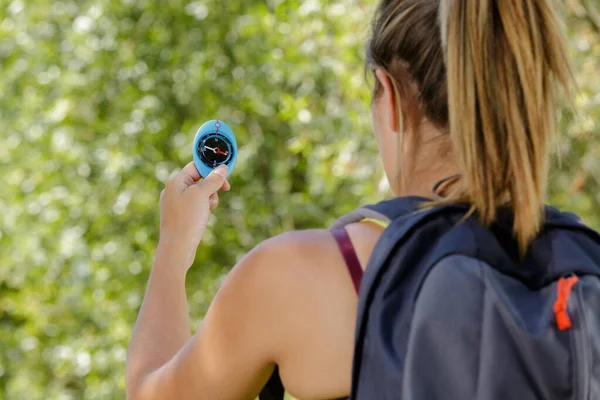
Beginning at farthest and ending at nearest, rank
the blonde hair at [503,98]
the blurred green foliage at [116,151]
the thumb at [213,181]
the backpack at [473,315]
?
the blurred green foliage at [116,151] → the thumb at [213,181] → the blonde hair at [503,98] → the backpack at [473,315]

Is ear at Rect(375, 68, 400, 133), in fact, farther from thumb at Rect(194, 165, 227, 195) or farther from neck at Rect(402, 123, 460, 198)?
thumb at Rect(194, 165, 227, 195)

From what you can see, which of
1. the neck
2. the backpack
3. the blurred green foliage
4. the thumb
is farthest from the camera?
the blurred green foliage

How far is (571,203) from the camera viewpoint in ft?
13.6

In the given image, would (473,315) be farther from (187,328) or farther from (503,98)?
(187,328)

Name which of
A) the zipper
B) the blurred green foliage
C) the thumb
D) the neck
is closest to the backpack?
the zipper

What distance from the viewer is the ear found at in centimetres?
131

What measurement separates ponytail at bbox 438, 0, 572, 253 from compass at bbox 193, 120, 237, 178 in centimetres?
48

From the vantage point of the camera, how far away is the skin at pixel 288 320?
1201 millimetres

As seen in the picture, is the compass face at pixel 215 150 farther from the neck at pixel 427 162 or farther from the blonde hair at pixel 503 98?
the blonde hair at pixel 503 98

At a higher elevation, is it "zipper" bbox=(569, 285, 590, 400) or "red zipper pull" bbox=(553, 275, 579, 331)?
"red zipper pull" bbox=(553, 275, 579, 331)

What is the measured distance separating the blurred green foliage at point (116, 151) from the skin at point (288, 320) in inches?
132

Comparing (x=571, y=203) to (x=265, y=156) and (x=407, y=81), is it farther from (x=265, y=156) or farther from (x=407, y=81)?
(x=407, y=81)

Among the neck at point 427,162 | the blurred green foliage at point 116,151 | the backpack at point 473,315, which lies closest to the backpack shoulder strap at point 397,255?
the backpack at point 473,315

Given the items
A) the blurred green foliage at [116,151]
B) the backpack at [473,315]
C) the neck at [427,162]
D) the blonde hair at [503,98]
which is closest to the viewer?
the backpack at [473,315]
